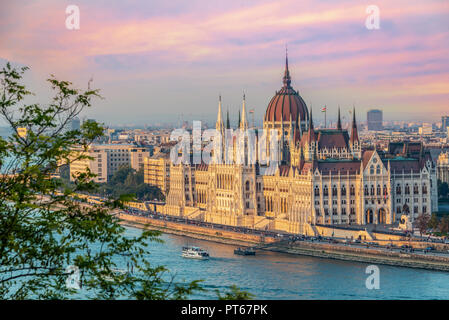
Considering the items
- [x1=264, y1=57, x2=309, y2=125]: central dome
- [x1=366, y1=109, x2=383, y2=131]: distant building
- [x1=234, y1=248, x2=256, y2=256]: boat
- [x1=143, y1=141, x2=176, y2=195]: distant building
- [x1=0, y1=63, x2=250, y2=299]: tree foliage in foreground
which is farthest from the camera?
[x1=366, y1=109, x2=383, y2=131]: distant building

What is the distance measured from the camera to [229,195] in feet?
233

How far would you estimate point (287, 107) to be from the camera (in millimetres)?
76812

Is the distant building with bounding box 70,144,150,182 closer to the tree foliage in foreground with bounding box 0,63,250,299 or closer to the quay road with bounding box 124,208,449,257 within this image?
the quay road with bounding box 124,208,449,257

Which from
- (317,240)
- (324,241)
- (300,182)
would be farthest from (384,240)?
(300,182)

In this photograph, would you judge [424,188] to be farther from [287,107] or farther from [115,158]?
[115,158]

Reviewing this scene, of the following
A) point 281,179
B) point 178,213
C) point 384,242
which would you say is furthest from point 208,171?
point 384,242

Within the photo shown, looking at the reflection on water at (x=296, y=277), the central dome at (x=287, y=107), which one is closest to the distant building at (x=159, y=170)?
the central dome at (x=287, y=107)

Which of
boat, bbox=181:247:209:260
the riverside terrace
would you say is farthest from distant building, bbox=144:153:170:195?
boat, bbox=181:247:209:260

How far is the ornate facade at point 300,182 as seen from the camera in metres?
61.2

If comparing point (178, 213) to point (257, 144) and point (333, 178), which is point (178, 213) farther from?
point (333, 178)

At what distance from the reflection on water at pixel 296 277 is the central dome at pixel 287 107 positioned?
860 inches

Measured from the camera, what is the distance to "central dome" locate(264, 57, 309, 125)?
76562mm
